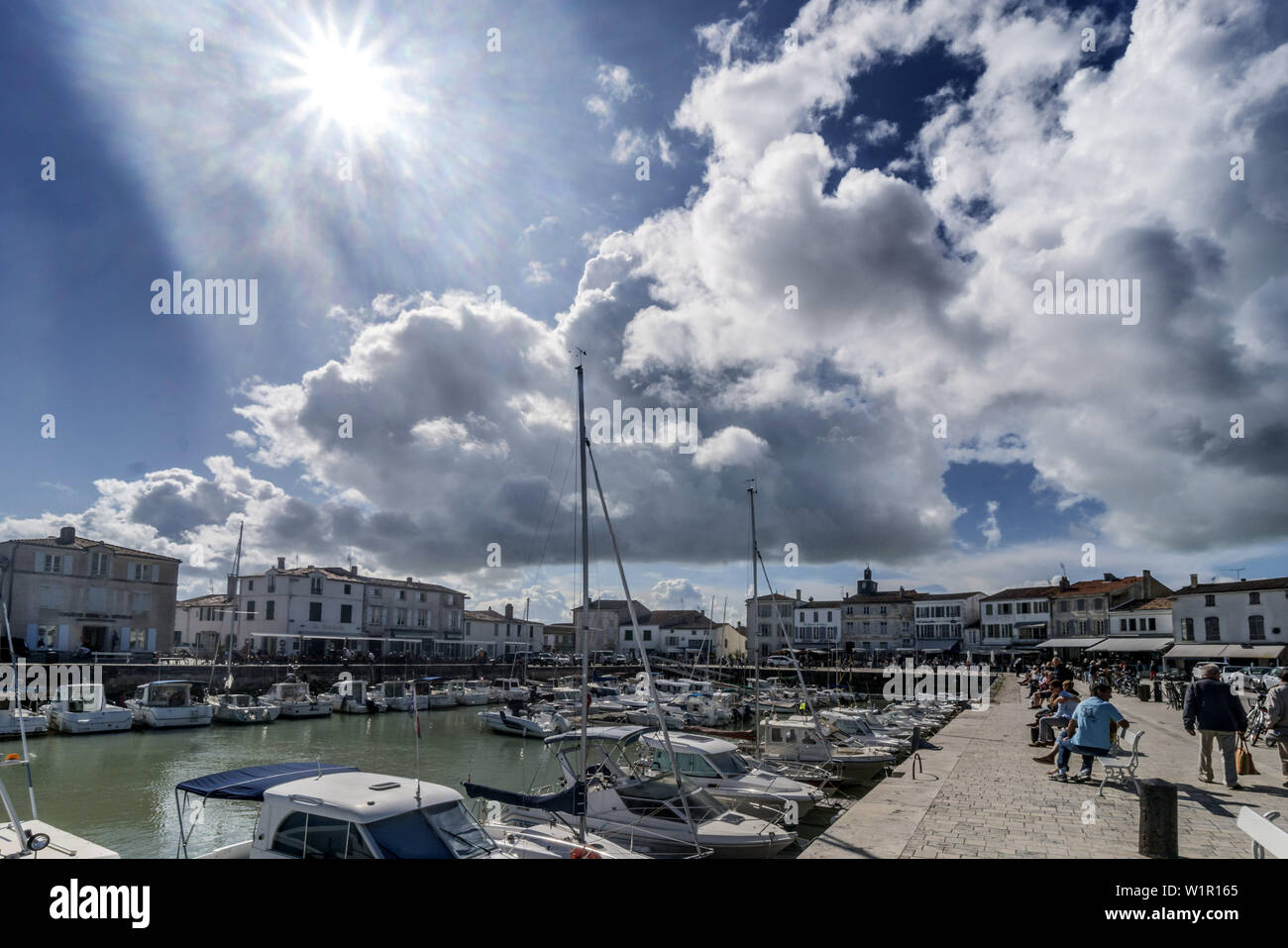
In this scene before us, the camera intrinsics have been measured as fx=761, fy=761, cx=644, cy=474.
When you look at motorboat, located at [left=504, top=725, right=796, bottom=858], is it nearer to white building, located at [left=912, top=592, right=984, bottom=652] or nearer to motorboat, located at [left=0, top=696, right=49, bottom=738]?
motorboat, located at [left=0, top=696, right=49, bottom=738]

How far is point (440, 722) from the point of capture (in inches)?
1938

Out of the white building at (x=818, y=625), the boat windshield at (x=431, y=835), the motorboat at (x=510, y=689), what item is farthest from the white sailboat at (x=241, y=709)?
the white building at (x=818, y=625)

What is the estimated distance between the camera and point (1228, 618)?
61.8m

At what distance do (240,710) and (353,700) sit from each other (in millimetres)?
8629

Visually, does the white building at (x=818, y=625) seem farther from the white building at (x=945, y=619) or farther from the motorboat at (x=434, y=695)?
the motorboat at (x=434, y=695)

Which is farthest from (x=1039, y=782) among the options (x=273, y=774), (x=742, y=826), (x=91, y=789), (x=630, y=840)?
(x=91, y=789)

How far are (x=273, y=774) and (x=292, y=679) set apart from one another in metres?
47.5

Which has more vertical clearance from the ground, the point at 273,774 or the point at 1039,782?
the point at 273,774

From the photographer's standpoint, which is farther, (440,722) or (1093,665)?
(1093,665)

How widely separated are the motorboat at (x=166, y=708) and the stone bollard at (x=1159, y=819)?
152 feet

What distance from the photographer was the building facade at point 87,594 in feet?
174
